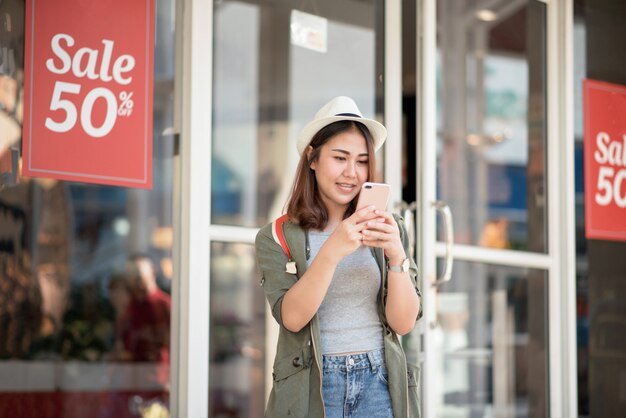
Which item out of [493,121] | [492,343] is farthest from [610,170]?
[492,343]

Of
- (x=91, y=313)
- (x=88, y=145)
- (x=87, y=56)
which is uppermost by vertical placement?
(x=87, y=56)

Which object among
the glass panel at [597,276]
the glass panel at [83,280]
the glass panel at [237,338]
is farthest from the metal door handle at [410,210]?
→ the glass panel at [597,276]

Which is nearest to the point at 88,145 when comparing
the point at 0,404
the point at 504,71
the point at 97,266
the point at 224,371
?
the point at 97,266

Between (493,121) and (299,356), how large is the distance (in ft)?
8.00

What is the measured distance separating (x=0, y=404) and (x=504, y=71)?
8.64 feet

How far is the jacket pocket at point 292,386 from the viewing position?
6.47ft

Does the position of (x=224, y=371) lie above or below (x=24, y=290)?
below

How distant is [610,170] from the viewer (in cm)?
439

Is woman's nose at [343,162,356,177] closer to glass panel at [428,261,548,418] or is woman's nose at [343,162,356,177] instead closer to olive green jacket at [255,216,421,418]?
olive green jacket at [255,216,421,418]

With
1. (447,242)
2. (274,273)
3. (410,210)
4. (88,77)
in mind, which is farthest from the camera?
(410,210)

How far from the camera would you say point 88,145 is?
2949 millimetres

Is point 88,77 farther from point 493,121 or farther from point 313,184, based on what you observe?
point 493,121

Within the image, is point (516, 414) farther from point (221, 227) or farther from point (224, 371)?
point (221, 227)

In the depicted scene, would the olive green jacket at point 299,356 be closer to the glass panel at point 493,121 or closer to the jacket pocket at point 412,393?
the jacket pocket at point 412,393
